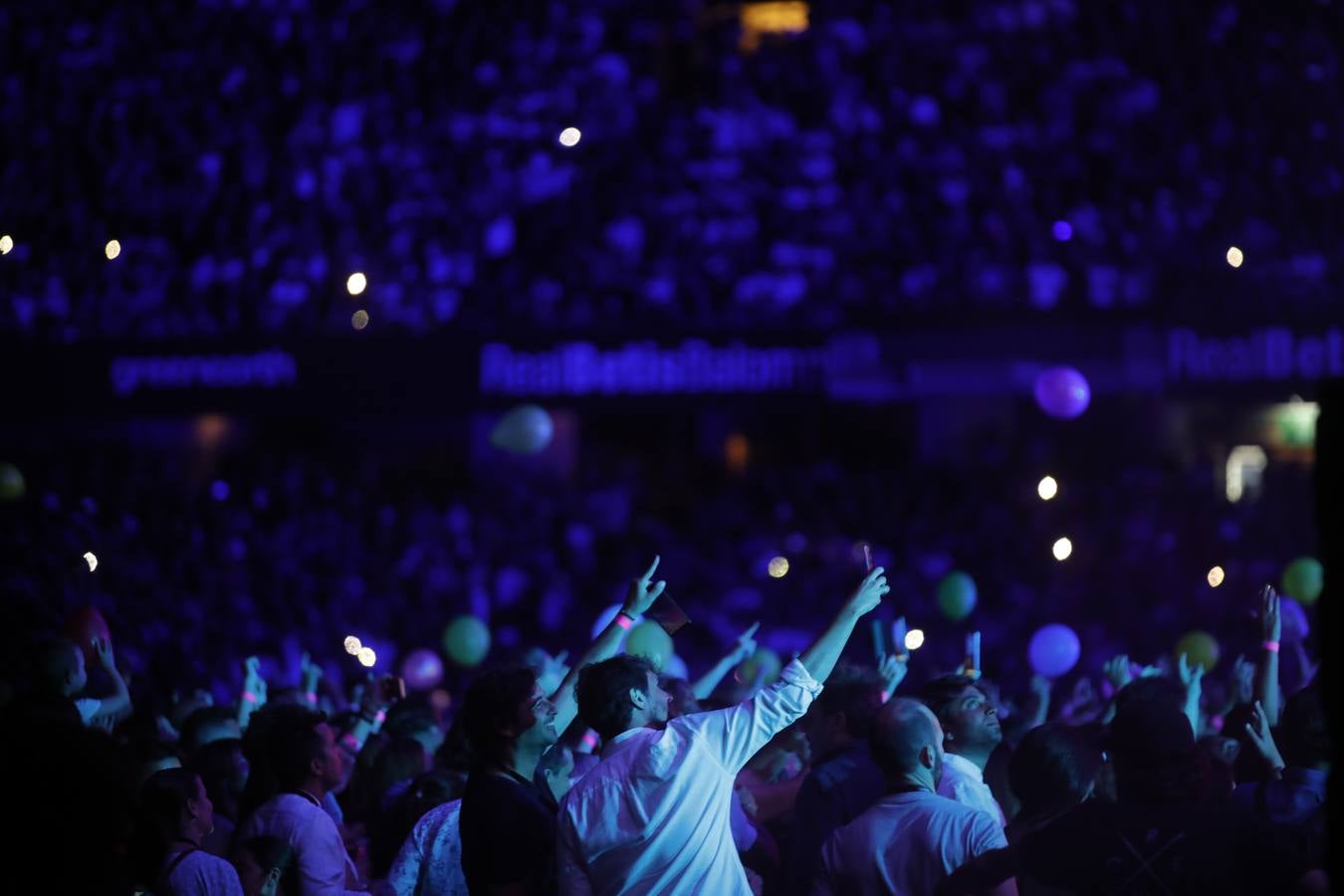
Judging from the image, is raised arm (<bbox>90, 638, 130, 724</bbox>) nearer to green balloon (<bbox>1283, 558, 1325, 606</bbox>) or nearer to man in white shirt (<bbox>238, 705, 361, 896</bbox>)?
man in white shirt (<bbox>238, 705, 361, 896</bbox>)

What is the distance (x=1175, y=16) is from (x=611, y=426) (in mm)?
5767

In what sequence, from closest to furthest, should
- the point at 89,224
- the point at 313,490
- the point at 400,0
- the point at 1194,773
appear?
1. the point at 1194,773
2. the point at 313,490
3. the point at 89,224
4. the point at 400,0

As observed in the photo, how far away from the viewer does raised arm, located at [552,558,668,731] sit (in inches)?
145

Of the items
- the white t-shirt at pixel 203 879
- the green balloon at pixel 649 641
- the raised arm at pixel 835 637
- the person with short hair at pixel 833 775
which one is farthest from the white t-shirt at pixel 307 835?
the green balloon at pixel 649 641

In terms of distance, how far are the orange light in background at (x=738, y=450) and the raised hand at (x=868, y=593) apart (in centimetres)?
1079

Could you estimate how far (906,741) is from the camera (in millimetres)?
3281

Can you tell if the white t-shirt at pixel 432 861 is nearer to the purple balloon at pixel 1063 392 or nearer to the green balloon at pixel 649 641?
the green balloon at pixel 649 641

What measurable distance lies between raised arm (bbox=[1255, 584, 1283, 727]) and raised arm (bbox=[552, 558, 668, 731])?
59.0 inches

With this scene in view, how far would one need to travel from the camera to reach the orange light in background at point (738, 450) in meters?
14.3

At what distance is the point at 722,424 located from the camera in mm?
14211

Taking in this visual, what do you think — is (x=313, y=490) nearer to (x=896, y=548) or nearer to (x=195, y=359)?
(x=195, y=359)

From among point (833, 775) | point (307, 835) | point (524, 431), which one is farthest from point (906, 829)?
point (524, 431)

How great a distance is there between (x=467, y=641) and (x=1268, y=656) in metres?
4.50

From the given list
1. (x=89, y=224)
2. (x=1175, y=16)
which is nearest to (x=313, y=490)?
(x=89, y=224)
